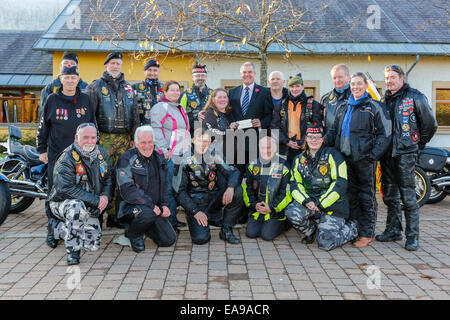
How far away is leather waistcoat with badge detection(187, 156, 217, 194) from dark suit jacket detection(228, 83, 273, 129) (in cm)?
102

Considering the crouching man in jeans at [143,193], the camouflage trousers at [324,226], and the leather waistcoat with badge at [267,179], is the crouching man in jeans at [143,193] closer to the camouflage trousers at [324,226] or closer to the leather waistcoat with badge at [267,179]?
the leather waistcoat with badge at [267,179]

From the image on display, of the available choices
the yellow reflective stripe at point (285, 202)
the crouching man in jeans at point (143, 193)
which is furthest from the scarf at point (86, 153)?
the yellow reflective stripe at point (285, 202)

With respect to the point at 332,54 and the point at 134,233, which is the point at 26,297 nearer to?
the point at 134,233

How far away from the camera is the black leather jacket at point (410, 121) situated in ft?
15.3

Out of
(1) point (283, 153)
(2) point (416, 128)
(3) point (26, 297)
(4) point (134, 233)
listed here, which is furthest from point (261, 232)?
(3) point (26, 297)

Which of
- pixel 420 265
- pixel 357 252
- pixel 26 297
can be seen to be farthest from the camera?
pixel 357 252

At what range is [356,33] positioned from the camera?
46.3ft

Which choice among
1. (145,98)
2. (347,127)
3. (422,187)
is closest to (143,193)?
(145,98)

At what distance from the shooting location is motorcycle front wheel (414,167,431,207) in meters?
6.83

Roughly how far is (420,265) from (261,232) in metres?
1.85

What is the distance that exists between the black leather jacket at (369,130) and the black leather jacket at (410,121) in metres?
0.10

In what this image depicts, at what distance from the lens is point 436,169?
7.18 meters

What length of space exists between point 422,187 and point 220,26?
7.94 metres

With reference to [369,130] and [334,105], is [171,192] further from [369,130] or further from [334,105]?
[369,130]
